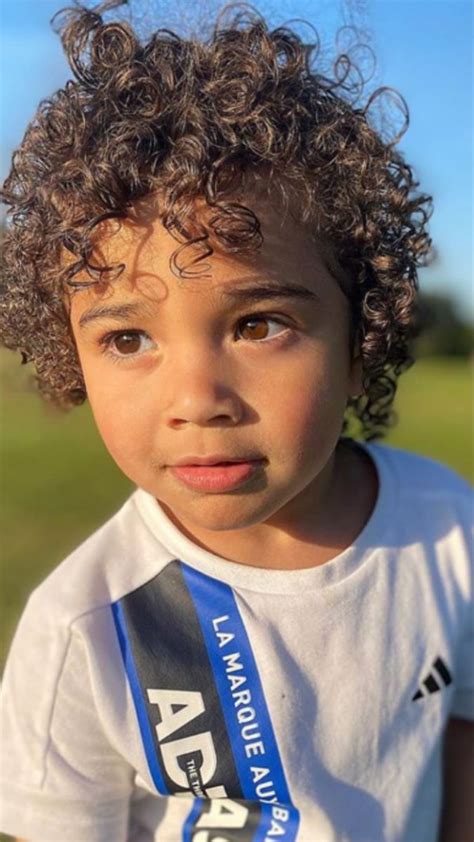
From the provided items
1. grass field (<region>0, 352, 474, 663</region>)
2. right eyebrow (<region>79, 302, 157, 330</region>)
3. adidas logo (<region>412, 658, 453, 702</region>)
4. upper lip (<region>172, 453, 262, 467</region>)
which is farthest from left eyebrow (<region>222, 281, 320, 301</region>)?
grass field (<region>0, 352, 474, 663</region>)

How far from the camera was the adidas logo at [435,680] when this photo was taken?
1.68 m

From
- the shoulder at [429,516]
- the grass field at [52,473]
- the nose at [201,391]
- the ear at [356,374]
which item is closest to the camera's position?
the nose at [201,391]

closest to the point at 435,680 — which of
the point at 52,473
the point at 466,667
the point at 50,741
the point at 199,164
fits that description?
the point at 466,667

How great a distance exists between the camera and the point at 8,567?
3836 mm

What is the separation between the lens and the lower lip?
1383 mm

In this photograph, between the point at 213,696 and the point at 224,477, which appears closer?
the point at 224,477

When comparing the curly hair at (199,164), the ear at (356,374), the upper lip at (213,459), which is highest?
the curly hair at (199,164)

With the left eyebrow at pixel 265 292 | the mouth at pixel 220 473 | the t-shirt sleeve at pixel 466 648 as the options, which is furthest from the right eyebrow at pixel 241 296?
the t-shirt sleeve at pixel 466 648

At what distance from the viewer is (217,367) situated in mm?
1337

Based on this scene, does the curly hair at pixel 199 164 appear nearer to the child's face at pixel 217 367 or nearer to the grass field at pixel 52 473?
the child's face at pixel 217 367

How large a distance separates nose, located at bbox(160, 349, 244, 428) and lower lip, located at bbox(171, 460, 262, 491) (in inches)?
2.9

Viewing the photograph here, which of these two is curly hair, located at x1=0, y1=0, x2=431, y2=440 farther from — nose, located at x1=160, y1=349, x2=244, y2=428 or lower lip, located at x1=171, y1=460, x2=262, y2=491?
lower lip, located at x1=171, y1=460, x2=262, y2=491

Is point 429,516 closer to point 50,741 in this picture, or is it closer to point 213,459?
point 213,459

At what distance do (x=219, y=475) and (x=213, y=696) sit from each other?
15.5 inches
